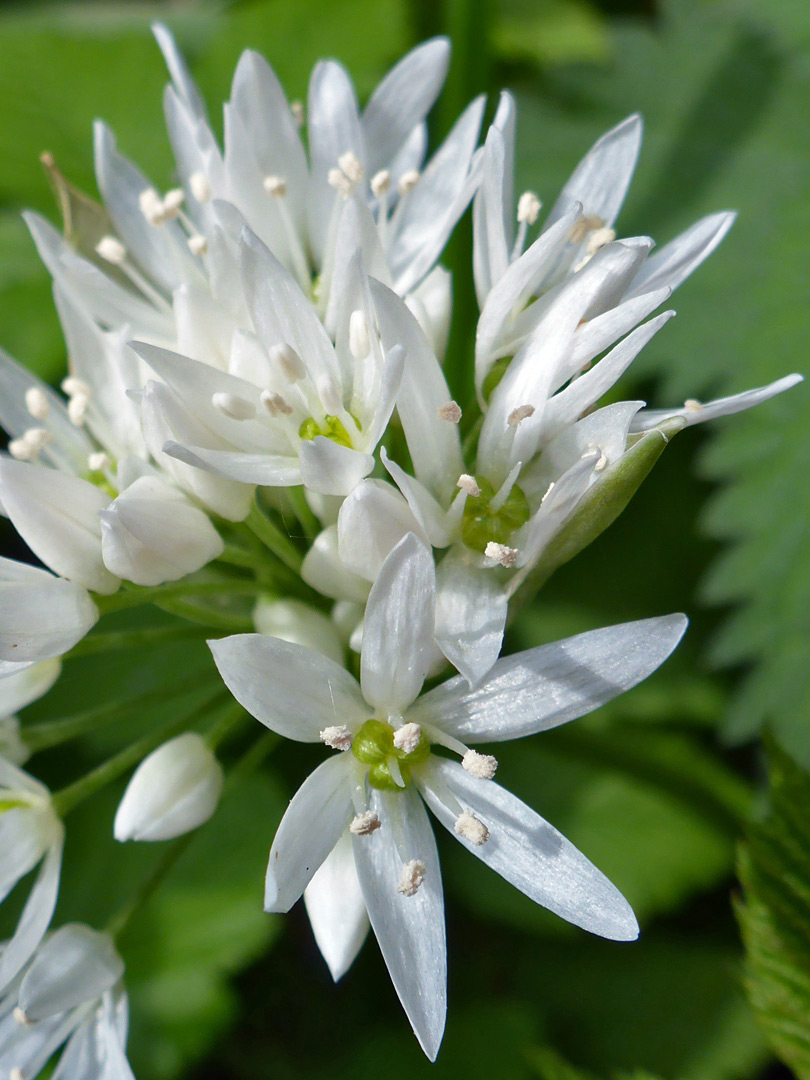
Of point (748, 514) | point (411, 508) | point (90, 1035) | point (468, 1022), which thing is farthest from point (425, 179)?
point (468, 1022)

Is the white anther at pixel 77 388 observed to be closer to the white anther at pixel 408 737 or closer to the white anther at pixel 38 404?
the white anther at pixel 38 404

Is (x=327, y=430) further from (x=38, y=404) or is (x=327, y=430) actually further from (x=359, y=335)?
(x=38, y=404)

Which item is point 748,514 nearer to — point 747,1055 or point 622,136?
point 622,136

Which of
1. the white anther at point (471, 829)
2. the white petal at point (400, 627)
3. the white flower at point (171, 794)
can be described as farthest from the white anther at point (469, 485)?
the white flower at point (171, 794)

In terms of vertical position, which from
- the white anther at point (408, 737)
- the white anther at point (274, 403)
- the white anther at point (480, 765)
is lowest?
the white anther at point (480, 765)

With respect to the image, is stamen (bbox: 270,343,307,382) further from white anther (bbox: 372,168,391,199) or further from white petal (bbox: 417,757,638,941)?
white petal (bbox: 417,757,638,941)

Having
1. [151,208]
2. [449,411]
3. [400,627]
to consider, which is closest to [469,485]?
[449,411]
